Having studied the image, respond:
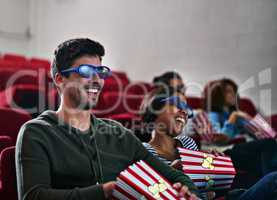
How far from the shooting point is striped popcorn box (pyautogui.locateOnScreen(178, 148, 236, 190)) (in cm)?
110

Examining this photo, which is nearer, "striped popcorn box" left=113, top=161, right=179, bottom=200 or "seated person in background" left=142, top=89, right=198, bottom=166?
"striped popcorn box" left=113, top=161, right=179, bottom=200

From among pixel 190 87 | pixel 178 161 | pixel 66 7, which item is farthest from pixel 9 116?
pixel 66 7

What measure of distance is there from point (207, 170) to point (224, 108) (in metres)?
1.49

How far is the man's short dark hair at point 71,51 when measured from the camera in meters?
1.01

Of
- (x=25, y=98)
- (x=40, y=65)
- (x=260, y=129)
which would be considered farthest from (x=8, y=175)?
(x=40, y=65)

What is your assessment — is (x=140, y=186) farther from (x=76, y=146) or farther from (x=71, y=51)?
(x=71, y=51)

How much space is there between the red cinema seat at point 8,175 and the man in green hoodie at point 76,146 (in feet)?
0.40

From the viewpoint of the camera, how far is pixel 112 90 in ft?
9.48

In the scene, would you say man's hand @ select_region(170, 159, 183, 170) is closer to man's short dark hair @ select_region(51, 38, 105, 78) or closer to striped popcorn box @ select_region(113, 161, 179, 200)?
striped popcorn box @ select_region(113, 161, 179, 200)

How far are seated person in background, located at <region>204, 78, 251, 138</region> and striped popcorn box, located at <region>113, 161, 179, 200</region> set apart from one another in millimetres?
1449

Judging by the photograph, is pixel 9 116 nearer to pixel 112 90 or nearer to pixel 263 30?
pixel 112 90

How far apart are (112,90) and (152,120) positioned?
5.04 feet

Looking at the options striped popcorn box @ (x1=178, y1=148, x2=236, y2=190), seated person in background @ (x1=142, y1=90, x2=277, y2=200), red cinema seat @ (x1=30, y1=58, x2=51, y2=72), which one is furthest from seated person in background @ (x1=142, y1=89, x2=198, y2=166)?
red cinema seat @ (x1=30, y1=58, x2=51, y2=72)

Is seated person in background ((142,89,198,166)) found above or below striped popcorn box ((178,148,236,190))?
above
